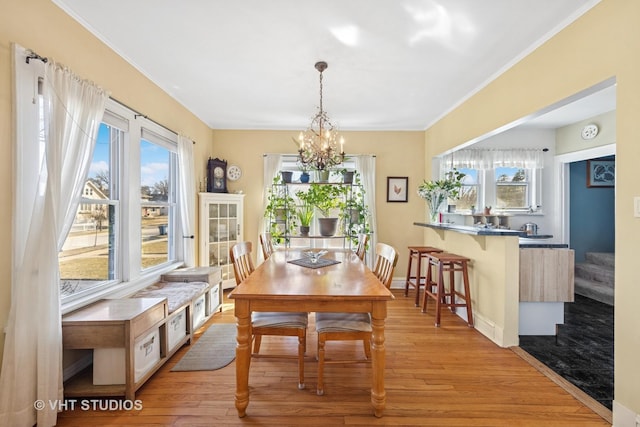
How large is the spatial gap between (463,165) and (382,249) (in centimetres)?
302

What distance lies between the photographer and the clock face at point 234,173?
4.68 metres

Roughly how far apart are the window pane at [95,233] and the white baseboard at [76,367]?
1.59ft

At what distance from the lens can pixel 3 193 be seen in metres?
1.60

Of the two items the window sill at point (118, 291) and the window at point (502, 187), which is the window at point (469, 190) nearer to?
the window at point (502, 187)

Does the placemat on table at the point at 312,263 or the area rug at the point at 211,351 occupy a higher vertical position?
the placemat on table at the point at 312,263

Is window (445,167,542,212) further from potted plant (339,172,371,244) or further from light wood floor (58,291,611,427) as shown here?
light wood floor (58,291,611,427)

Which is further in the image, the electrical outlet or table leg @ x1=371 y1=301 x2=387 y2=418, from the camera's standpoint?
table leg @ x1=371 y1=301 x2=387 y2=418

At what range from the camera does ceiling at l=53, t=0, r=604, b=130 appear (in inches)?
75.9

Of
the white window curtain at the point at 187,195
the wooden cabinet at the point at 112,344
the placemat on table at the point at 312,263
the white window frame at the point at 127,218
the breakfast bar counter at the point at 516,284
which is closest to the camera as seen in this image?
the wooden cabinet at the point at 112,344

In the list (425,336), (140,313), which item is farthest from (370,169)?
(140,313)

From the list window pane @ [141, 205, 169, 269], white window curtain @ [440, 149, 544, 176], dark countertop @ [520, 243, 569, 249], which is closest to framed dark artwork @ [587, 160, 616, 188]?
white window curtain @ [440, 149, 544, 176]

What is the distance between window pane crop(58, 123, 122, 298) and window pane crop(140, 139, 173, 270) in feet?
1.23

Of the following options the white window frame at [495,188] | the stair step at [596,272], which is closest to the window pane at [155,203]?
the white window frame at [495,188]

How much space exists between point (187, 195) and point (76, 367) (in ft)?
6.57
